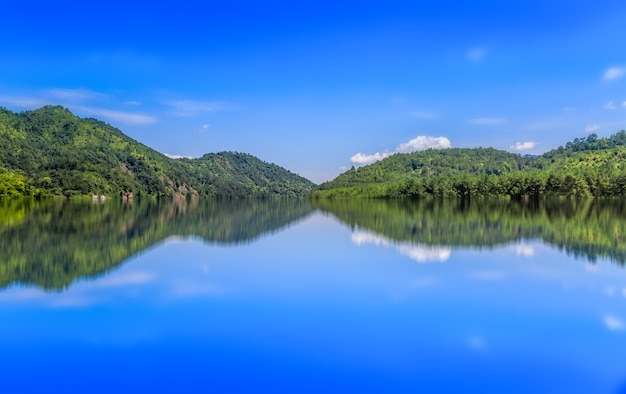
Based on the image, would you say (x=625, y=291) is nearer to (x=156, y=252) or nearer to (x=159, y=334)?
(x=159, y=334)

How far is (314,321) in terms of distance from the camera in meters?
10.9

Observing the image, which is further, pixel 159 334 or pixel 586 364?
pixel 159 334

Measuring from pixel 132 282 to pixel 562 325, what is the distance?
12.0m

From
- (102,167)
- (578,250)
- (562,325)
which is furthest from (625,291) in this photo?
(102,167)

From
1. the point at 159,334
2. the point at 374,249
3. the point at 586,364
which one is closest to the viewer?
the point at 586,364

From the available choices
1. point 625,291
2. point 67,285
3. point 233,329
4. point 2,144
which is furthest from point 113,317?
point 2,144

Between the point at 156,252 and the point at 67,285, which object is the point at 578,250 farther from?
the point at 67,285

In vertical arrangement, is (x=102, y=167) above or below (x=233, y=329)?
above

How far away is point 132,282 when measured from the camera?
1490 cm

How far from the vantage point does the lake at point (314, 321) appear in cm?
791

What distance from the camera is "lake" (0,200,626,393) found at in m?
7.91

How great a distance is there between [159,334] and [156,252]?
473 inches

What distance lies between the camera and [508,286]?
14297 mm

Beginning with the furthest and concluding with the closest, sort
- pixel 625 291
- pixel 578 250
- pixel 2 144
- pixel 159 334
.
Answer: pixel 2 144
pixel 578 250
pixel 625 291
pixel 159 334
